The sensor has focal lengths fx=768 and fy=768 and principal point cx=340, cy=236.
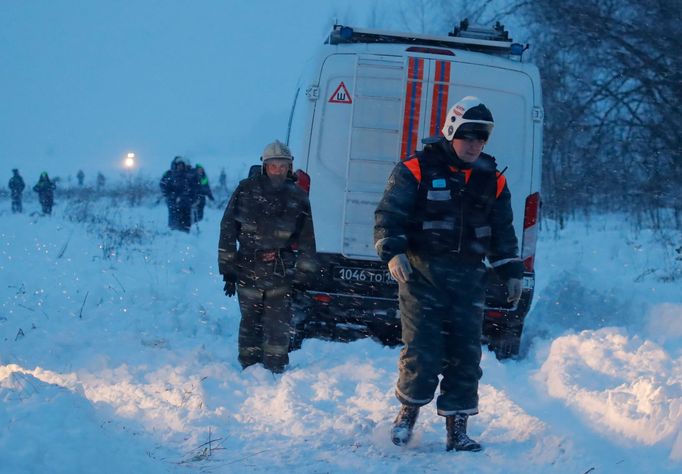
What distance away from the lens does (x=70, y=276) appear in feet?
33.7

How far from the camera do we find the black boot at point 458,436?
4.25 metres

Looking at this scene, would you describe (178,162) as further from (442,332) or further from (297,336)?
(442,332)

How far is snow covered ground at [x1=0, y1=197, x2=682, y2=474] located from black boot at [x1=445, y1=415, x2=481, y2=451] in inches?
3.3

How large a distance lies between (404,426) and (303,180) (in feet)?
8.88

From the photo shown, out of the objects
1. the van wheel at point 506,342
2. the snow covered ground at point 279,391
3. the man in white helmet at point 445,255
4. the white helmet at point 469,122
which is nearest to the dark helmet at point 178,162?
the snow covered ground at point 279,391

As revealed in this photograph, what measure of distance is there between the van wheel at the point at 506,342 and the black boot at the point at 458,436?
2.65 meters

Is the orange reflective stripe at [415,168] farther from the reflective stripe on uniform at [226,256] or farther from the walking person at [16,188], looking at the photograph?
the walking person at [16,188]

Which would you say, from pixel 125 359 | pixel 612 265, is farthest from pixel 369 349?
pixel 612 265

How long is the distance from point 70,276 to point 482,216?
24.2ft

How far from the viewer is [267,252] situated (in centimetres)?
615

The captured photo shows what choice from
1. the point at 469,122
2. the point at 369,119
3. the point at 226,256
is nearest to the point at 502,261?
the point at 469,122

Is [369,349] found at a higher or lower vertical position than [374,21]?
lower

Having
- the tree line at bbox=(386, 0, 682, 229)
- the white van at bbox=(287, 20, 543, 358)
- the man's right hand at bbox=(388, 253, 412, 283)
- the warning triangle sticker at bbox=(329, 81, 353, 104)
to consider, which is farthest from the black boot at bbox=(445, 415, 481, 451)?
the tree line at bbox=(386, 0, 682, 229)

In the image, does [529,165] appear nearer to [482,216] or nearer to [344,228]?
[344,228]
